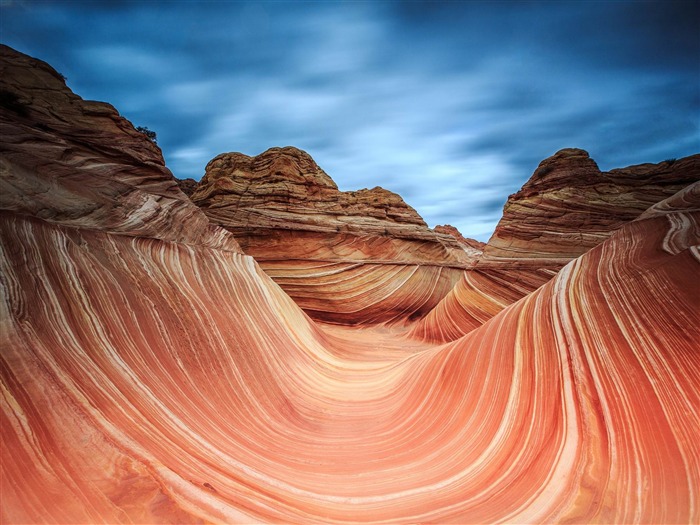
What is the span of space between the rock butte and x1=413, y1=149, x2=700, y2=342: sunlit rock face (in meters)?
3.91

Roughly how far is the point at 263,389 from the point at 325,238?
689 centimetres

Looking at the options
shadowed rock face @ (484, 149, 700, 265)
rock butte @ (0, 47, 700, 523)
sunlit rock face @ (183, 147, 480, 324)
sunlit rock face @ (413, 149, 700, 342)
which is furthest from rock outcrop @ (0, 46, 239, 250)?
shadowed rock face @ (484, 149, 700, 265)

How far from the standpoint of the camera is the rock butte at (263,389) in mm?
1563

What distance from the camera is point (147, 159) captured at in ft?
14.5

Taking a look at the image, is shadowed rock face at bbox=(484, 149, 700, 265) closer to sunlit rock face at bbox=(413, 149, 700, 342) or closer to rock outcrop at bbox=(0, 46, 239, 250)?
sunlit rock face at bbox=(413, 149, 700, 342)

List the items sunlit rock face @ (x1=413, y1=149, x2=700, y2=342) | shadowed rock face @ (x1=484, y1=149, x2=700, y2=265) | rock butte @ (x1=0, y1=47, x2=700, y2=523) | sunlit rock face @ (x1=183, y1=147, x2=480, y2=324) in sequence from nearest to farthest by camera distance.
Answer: rock butte @ (x1=0, y1=47, x2=700, y2=523)
sunlit rock face @ (x1=413, y1=149, x2=700, y2=342)
shadowed rock face @ (x1=484, y1=149, x2=700, y2=265)
sunlit rock face @ (x1=183, y1=147, x2=480, y2=324)

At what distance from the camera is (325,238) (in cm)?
992

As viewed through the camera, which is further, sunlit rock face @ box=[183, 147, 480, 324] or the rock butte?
sunlit rock face @ box=[183, 147, 480, 324]

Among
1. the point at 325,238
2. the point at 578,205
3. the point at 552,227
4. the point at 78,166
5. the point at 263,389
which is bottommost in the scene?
the point at 263,389

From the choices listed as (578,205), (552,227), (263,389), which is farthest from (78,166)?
(578,205)

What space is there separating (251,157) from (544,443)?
10.8m

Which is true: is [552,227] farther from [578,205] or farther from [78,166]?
[78,166]

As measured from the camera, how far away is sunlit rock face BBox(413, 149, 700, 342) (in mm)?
7496

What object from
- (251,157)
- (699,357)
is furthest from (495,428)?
(251,157)
